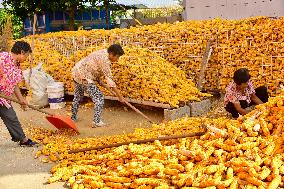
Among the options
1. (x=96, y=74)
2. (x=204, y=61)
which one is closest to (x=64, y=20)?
(x=204, y=61)

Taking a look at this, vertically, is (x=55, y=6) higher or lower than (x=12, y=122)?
higher

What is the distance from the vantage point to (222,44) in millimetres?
9898

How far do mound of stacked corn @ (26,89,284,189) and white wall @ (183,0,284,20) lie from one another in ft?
25.7

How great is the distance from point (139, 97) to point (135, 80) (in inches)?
16.6

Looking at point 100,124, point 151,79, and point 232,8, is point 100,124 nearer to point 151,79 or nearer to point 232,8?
point 151,79

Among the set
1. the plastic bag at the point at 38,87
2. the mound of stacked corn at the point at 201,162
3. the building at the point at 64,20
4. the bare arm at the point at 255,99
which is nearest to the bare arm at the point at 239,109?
the bare arm at the point at 255,99

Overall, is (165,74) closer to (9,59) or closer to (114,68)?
(114,68)

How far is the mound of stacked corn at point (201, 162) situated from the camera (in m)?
4.38

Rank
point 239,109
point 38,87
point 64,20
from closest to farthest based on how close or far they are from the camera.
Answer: point 239,109
point 38,87
point 64,20

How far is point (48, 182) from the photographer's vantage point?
5109mm

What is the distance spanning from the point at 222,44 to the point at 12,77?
5.21m

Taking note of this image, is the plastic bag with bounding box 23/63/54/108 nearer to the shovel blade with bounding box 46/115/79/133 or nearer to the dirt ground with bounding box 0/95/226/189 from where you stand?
the dirt ground with bounding box 0/95/226/189

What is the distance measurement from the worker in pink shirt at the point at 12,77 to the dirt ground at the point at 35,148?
0.26 meters

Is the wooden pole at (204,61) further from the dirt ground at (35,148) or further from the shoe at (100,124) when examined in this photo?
the shoe at (100,124)
